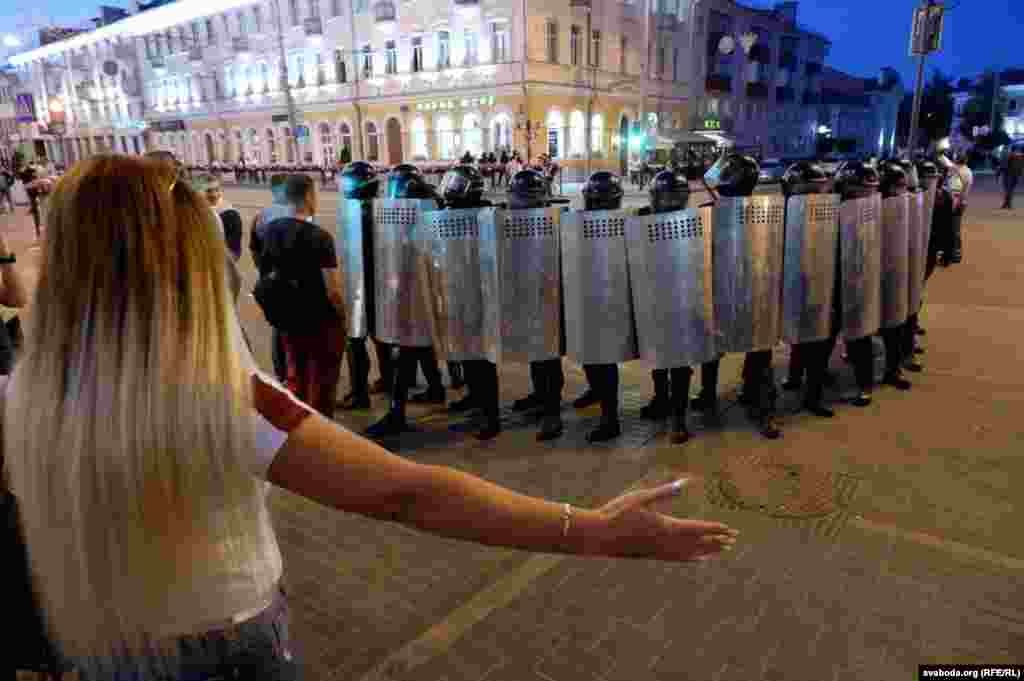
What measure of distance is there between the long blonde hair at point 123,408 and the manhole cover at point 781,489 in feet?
11.3

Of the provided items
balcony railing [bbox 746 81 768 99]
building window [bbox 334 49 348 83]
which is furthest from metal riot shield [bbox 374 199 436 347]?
balcony railing [bbox 746 81 768 99]

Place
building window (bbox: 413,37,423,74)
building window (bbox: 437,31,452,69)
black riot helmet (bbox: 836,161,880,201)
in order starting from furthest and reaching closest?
1. building window (bbox: 413,37,423,74)
2. building window (bbox: 437,31,452,69)
3. black riot helmet (bbox: 836,161,880,201)

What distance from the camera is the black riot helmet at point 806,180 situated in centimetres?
524

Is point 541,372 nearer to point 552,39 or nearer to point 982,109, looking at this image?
point 552,39

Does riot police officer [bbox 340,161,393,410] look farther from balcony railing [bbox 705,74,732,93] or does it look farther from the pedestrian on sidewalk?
balcony railing [bbox 705,74,732,93]

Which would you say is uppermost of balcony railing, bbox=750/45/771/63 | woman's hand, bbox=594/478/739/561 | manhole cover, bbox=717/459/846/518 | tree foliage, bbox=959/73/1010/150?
balcony railing, bbox=750/45/771/63

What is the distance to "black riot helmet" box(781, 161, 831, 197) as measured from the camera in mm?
5242

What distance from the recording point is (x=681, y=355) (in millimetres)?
4777

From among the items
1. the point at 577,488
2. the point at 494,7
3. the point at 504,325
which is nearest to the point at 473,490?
the point at 577,488

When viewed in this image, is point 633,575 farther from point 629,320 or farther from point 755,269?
point 755,269

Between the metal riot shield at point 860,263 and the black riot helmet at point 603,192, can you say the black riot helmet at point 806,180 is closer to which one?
the metal riot shield at point 860,263

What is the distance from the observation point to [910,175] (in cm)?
629

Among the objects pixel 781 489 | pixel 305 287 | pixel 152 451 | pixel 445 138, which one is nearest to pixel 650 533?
pixel 152 451

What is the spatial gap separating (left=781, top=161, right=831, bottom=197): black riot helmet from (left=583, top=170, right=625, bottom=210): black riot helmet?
1490 millimetres
